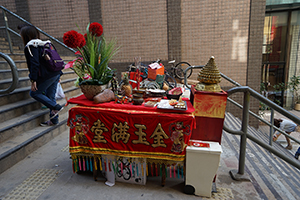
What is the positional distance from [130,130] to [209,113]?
3.09 ft

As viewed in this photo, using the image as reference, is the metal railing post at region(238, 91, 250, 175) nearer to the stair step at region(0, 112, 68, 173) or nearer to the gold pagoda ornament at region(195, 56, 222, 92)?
the gold pagoda ornament at region(195, 56, 222, 92)

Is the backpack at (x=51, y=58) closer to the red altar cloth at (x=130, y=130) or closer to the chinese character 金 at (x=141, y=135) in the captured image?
the red altar cloth at (x=130, y=130)

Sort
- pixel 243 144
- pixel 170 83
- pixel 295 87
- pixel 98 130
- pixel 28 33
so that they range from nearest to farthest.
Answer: pixel 98 130, pixel 243 144, pixel 28 33, pixel 170 83, pixel 295 87

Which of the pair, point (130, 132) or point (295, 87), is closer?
point (130, 132)

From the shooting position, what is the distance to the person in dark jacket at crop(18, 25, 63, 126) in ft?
9.71

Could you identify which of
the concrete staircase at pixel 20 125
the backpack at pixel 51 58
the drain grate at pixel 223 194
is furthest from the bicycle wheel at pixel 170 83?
the concrete staircase at pixel 20 125

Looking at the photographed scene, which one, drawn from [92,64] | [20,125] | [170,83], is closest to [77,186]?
[92,64]

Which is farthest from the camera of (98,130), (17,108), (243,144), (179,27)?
(179,27)

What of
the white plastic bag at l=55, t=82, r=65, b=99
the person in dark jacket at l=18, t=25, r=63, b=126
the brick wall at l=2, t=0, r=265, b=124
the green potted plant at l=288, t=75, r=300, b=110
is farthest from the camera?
the green potted plant at l=288, t=75, r=300, b=110

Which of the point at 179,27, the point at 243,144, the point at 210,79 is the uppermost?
the point at 179,27

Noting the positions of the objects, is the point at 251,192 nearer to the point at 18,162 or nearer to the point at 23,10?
the point at 18,162

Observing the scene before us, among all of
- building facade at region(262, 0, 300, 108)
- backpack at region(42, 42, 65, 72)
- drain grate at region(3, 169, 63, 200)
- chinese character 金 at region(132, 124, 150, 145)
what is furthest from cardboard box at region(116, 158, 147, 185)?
building facade at region(262, 0, 300, 108)

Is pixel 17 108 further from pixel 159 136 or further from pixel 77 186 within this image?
pixel 159 136

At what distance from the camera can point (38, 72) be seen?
311 cm
